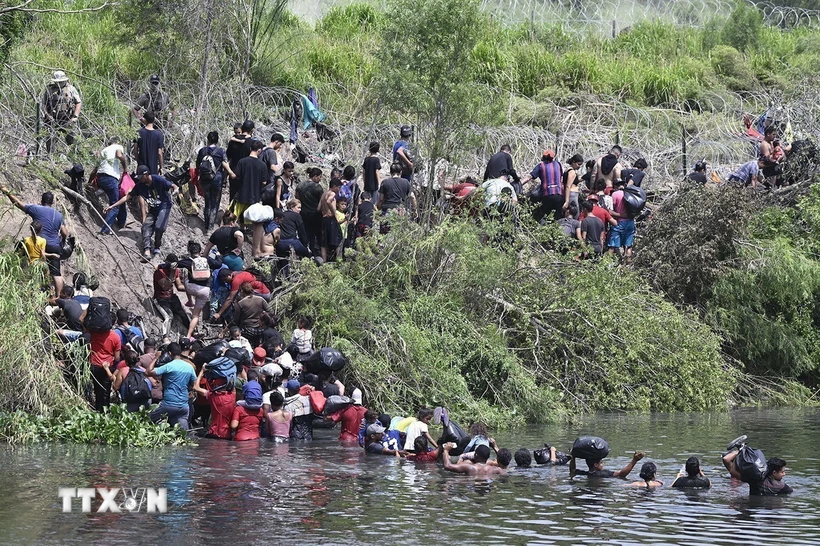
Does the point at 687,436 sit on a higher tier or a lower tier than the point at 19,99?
lower

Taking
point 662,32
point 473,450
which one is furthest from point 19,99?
point 662,32

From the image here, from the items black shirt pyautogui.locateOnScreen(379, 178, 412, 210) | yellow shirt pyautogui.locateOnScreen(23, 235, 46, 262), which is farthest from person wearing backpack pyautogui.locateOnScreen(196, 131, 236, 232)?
yellow shirt pyautogui.locateOnScreen(23, 235, 46, 262)

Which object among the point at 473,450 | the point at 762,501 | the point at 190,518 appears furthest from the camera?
the point at 473,450

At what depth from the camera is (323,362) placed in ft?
65.2

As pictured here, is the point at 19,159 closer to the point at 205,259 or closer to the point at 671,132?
the point at 205,259

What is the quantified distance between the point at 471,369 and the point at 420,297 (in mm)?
1448

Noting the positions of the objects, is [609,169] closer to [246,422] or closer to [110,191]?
[110,191]

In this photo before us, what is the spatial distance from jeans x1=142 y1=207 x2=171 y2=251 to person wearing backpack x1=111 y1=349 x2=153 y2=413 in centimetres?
445

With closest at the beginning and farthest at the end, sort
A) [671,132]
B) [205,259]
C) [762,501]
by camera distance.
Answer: [762,501] → [205,259] → [671,132]

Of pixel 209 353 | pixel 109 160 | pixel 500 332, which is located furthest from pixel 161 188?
pixel 500 332

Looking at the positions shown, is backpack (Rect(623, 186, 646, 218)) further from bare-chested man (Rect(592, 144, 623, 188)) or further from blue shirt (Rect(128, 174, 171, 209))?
blue shirt (Rect(128, 174, 171, 209))

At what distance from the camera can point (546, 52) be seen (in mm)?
39656

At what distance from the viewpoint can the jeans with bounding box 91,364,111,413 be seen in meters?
18.7

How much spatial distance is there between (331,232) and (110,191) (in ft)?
12.7
